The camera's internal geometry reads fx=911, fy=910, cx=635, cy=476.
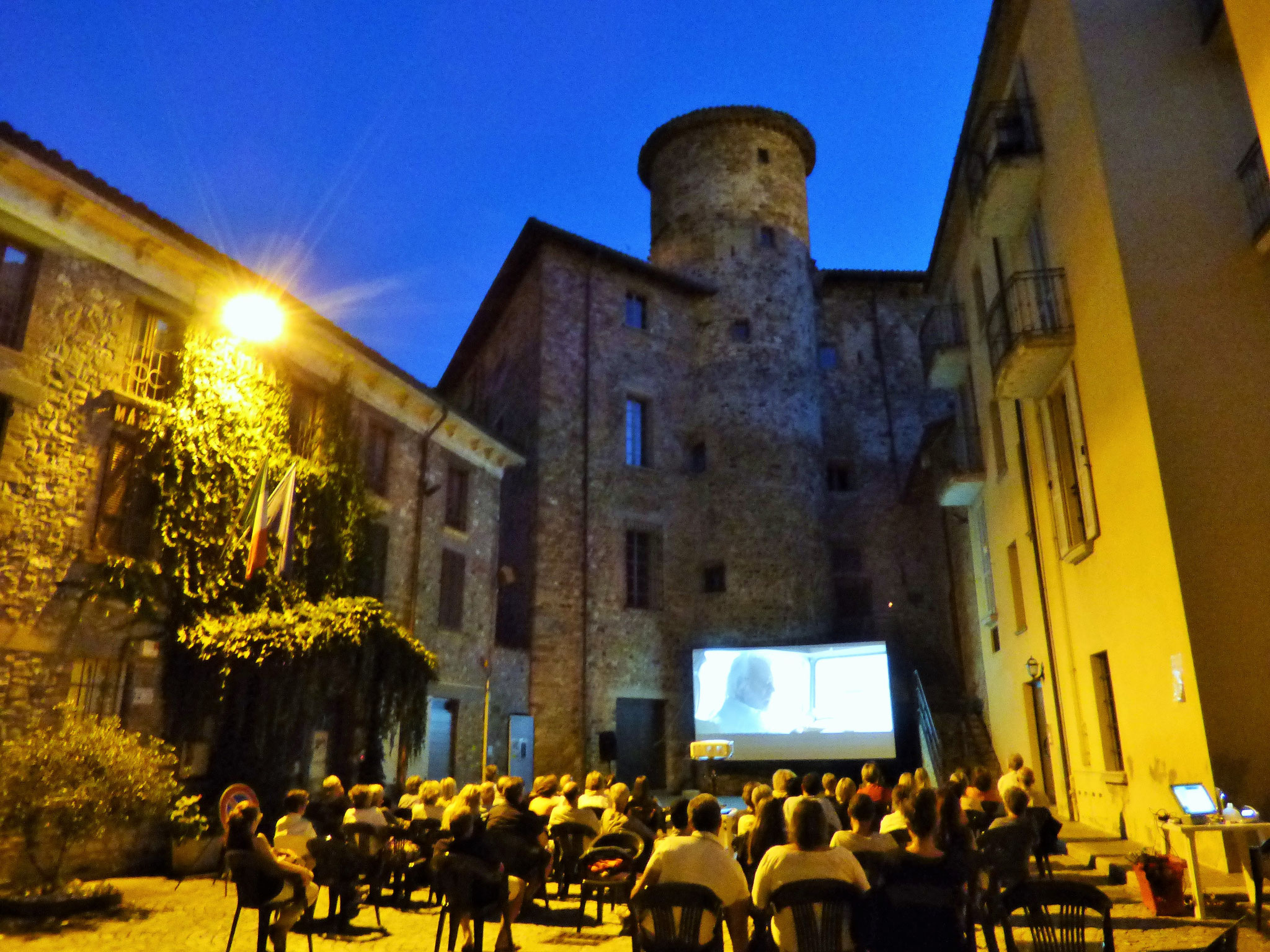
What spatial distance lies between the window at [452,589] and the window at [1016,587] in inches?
391

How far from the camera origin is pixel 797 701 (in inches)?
782

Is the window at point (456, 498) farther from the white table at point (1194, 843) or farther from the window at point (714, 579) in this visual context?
the white table at point (1194, 843)

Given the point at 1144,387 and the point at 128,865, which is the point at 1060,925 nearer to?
the point at 1144,387

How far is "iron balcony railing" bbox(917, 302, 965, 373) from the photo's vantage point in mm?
17328

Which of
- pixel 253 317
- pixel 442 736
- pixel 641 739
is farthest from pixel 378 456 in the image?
pixel 641 739

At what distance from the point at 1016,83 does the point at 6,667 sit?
1486 cm

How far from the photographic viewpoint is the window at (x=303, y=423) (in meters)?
13.6

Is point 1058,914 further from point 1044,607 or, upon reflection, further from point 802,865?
point 1044,607

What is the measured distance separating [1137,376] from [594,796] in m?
7.02

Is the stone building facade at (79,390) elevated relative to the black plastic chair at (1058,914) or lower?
elevated

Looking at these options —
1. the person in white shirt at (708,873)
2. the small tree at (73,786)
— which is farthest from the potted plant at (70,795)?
the person in white shirt at (708,873)

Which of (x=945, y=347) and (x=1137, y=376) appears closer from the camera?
(x=1137, y=376)

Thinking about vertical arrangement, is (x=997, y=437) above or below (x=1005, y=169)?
below

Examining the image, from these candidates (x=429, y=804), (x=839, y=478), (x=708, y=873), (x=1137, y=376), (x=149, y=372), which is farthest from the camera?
(x=839, y=478)
